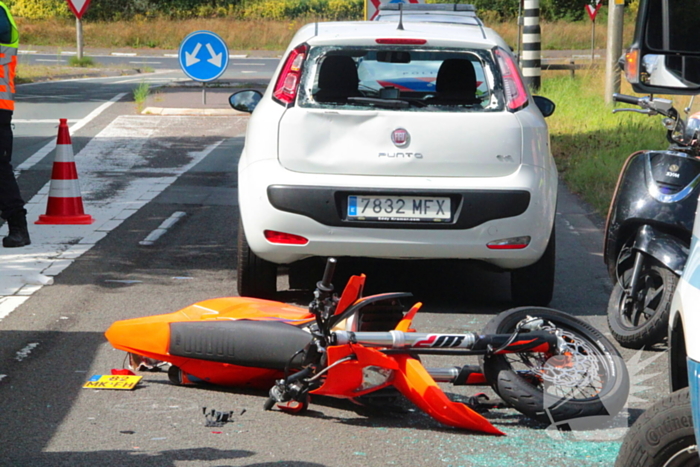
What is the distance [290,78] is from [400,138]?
71cm

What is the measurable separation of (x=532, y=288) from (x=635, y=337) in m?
A: 0.98

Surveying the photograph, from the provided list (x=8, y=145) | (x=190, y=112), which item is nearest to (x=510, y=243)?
(x=8, y=145)

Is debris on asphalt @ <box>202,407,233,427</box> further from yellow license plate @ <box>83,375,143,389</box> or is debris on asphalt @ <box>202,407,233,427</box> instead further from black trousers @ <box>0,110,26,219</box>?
black trousers @ <box>0,110,26,219</box>

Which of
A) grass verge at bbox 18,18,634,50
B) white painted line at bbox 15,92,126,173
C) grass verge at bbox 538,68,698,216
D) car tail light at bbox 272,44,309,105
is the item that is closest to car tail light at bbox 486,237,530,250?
car tail light at bbox 272,44,309,105

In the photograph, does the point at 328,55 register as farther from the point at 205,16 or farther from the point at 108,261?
the point at 205,16

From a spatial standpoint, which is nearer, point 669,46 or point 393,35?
point 669,46

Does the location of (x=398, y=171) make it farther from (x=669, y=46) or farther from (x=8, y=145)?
(x=8, y=145)

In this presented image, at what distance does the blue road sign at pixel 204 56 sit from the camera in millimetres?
17750

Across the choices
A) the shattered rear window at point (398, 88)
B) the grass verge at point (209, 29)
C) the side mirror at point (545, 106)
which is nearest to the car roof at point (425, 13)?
the side mirror at point (545, 106)

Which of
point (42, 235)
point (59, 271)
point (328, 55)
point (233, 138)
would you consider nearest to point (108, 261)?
point (59, 271)

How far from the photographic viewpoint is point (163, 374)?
4926 mm

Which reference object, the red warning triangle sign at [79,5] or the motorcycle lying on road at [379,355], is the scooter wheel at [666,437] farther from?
the red warning triangle sign at [79,5]

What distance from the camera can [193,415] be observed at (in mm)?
4379

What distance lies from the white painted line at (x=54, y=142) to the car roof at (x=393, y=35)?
6417 millimetres
